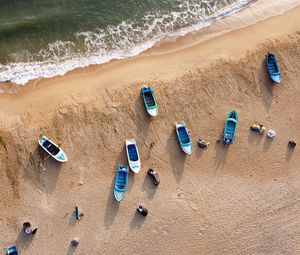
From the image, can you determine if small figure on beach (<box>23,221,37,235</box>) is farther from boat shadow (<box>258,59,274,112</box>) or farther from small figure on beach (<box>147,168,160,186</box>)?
boat shadow (<box>258,59,274,112</box>)

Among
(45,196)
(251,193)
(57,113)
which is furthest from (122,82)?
(251,193)

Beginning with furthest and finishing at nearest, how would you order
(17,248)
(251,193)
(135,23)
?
(135,23) → (251,193) → (17,248)

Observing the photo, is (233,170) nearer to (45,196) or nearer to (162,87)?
(162,87)

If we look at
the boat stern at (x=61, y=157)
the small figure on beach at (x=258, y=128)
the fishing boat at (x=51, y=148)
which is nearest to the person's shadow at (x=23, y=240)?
the boat stern at (x=61, y=157)

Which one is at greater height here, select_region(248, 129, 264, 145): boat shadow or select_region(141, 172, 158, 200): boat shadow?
select_region(248, 129, 264, 145): boat shadow

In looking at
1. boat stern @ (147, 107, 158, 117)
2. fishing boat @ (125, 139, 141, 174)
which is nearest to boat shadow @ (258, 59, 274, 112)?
boat stern @ (147, 107, 158, 117)

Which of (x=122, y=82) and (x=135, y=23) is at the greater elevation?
(x=135, y=23)

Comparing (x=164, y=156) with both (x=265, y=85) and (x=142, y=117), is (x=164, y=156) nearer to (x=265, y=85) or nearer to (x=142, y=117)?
(x=142, y=117)
